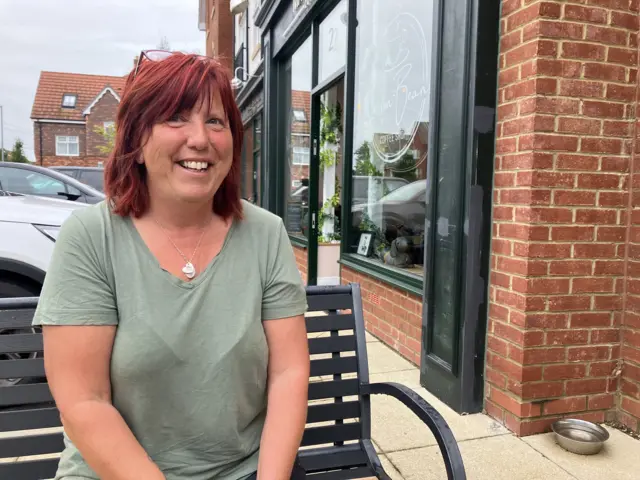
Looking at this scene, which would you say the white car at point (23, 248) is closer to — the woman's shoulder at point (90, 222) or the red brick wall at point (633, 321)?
Answer: the woman's shoulder at point (90, 222)

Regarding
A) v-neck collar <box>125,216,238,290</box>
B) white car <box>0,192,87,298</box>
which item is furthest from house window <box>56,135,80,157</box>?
v-neck collar <box>125,216,238,290</box>

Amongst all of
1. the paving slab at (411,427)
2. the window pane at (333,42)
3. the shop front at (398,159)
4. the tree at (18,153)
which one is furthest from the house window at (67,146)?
the paving slab at (411,427)

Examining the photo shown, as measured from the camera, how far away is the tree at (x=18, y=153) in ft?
135

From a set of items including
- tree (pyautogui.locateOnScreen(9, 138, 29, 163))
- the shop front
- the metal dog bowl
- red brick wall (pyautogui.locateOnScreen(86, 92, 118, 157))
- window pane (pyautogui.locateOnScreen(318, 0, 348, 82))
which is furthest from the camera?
tree (pyautogui.locateOnScreen(9, 138, 29, 163))

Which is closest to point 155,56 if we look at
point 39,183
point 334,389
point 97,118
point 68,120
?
point 334,389

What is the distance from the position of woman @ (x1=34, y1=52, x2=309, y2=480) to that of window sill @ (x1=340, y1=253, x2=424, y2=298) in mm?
2550

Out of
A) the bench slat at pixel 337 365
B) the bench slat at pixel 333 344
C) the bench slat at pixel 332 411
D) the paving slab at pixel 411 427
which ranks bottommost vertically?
the paving slab at pixel 411 427

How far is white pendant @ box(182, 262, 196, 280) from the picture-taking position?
4.66 ft

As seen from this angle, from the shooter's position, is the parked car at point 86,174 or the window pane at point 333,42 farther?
the parked car at point 86,174

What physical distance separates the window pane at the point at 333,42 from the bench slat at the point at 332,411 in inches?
173

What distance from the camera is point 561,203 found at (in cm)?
275

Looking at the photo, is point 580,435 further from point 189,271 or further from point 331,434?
point 189,271

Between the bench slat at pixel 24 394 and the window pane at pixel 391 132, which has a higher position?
the window pane at pixel 391 132

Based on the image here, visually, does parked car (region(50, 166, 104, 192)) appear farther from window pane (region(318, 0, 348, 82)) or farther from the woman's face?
the woman's face
